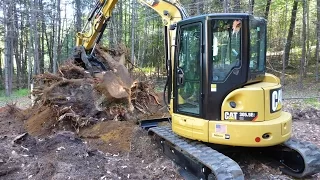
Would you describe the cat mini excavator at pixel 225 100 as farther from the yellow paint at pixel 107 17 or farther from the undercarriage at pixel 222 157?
the yellow paint at pixel 107 17

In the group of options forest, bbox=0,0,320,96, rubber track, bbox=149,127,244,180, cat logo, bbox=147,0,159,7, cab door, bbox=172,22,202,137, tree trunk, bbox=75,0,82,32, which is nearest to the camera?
rubber track, bbox=149,127,244,180

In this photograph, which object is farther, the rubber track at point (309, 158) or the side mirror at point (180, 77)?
the side mirror at point (180, 77)

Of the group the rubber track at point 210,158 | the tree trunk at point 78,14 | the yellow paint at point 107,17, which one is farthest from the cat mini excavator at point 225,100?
the tree trunk at point 78,14

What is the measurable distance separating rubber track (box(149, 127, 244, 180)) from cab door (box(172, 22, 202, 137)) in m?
0.17

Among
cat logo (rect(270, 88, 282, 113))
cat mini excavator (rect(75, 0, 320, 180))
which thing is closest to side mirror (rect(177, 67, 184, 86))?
cat mini excavator (rect(75, 0, 320, 180))

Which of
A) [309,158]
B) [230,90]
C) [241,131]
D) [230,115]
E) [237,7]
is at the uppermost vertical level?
[237,7]

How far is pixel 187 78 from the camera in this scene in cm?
436

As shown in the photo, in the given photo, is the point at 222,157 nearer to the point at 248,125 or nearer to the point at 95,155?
the point at 248,125

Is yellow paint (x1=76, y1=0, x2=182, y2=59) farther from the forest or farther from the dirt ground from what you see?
the forest

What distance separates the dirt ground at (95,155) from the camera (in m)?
4.20

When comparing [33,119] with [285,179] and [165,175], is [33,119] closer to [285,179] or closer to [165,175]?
[165,175]

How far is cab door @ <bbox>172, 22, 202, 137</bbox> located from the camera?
13.6ft

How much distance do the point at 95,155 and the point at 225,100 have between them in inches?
88.6

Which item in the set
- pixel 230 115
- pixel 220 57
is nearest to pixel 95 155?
pixel 230 115
